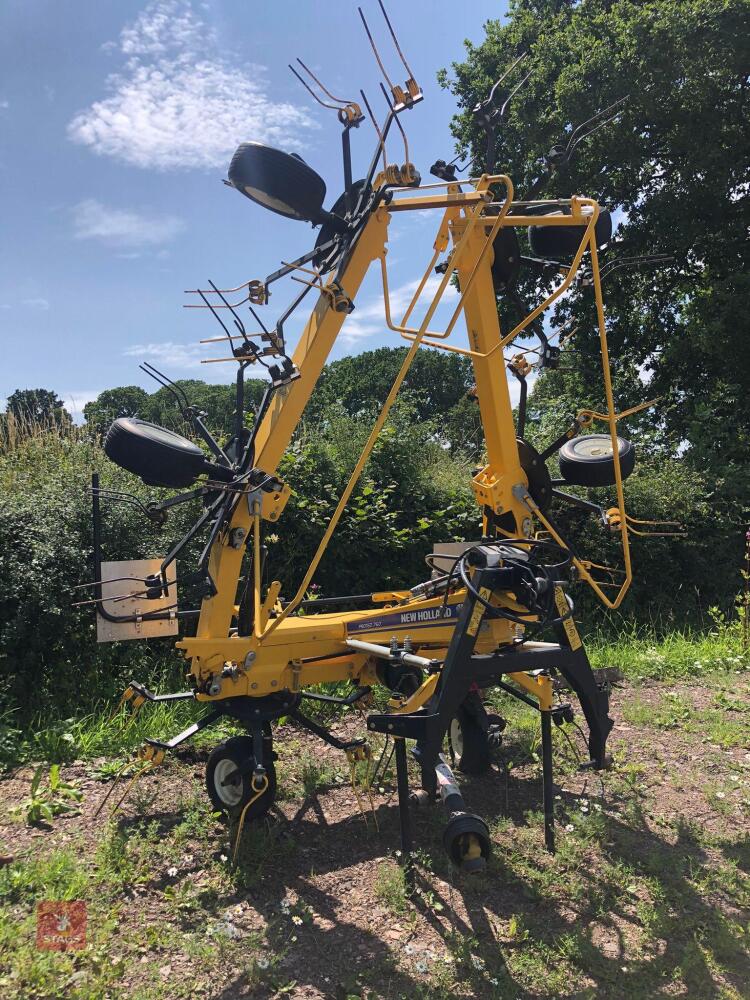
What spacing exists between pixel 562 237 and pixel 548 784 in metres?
3.30

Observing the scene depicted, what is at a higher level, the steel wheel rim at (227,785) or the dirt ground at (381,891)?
the steel wheel rim at (227,785)

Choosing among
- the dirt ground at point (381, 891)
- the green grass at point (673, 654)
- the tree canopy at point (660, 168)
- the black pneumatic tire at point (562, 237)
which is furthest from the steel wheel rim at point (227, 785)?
the tree canopy at point (660, 168)

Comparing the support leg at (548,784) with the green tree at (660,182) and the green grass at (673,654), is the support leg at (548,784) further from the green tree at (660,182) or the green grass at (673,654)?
the green tree at (660,182)

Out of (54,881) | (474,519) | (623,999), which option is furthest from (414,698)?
(474,519)

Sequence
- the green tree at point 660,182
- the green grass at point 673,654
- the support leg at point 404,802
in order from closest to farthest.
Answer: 1. the support leg at point 404,802
2. the green grass at point 673,654
3. the green tree at point 660,182

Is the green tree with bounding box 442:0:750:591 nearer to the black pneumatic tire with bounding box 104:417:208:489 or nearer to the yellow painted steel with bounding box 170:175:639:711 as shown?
the yellow painted steel with bounding box 170:175:639:711

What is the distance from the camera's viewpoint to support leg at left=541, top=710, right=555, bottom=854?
11.8 ft

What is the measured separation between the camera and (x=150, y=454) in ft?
11.8

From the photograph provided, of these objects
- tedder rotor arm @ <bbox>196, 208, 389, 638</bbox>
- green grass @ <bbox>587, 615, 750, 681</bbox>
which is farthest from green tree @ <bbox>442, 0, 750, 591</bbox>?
tedder rotor arm @ <bbox>196, 208, 389, 638</bbox>

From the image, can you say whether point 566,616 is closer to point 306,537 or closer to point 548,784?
point 548,784

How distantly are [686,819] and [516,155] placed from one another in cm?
1213
